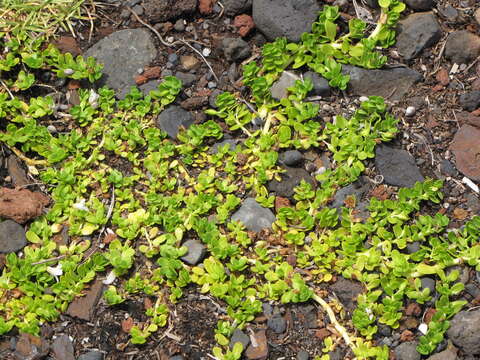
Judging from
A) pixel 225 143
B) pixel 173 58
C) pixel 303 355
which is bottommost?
pixel 303 355

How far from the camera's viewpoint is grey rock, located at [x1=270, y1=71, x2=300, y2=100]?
4066 millimetres

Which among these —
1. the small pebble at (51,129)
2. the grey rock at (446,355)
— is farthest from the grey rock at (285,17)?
the grey rock at (446,355)

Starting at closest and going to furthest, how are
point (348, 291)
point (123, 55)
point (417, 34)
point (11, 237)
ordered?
1. point (348, 291)
2. point (11, 237)
3. point (417, 34)
4. point (123, 55)

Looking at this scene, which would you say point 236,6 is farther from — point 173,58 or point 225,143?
point 225,143

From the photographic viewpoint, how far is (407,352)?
11.7 ft

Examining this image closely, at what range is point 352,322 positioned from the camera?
361 centimetres

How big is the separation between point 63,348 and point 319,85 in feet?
6.71

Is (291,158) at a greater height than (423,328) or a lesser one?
greater

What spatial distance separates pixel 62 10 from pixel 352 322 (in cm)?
254

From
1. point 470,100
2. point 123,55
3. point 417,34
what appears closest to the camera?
point 470,100

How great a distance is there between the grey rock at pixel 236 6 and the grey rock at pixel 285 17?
0.07 m

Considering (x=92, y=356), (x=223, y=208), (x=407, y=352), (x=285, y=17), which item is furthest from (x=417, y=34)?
(x=92, y=356)

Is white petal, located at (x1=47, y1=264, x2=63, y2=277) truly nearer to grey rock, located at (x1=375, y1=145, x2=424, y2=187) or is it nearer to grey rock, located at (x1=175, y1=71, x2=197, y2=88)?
grey rock, located at (x1=175, y1=71, x2=197, y2=88)

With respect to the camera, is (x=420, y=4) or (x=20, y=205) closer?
(x=20, y=205)
